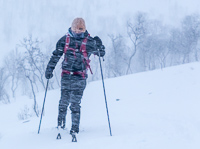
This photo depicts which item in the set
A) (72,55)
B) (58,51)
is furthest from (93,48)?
(58,51)

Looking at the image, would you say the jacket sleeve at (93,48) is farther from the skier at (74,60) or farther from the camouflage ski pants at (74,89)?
the camouflage ski pants at (74,89)

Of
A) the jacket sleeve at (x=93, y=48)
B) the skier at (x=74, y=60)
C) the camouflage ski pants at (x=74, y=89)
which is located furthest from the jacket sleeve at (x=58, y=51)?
the jacket sleeve at (x=93, y=48)

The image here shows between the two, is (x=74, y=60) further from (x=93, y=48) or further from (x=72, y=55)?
(x=93, y=48)

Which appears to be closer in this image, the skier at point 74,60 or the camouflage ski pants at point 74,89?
the skier at point 74,60

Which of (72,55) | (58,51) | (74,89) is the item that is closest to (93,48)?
(72,55)

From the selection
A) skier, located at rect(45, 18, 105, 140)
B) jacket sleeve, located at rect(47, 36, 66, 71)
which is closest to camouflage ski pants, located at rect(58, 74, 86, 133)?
skier, located at rect(45, 18, 105, 140)

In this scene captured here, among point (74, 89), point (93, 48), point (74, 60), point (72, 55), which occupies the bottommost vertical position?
point (74, 89)

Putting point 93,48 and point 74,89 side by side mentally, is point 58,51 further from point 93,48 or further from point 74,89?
point 74,89

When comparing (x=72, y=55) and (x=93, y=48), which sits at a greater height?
(x=93, y=48)

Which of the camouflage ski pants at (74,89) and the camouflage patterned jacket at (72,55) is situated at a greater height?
the camouflage patterned jacket at (72,55)

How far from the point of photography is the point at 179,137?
12.5 ft

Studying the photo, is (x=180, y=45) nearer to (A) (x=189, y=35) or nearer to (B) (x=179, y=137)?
(A) (x=189, y=35)

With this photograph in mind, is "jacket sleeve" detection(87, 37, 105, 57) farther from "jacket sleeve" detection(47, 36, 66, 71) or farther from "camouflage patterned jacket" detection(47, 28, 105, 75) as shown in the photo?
"jacket sleeve" detection(47, 36, 66, 71)

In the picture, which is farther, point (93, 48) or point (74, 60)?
point (93, 48)
